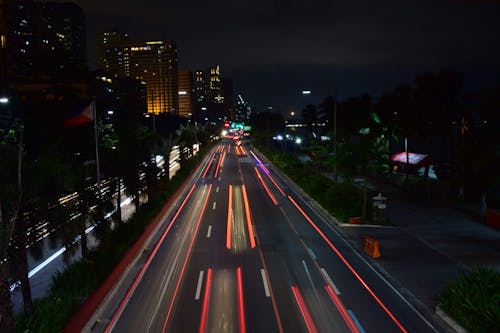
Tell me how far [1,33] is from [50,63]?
38.9m

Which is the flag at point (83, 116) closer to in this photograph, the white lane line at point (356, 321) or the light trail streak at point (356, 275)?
the light trail streak at point (356, 275)

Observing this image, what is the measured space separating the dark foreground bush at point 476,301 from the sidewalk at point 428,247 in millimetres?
896

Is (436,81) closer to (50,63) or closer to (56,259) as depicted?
(56,259)

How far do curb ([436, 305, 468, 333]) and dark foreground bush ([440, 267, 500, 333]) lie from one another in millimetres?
90

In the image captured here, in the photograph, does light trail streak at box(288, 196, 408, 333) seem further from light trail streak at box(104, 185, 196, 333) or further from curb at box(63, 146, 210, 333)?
curb at box(63, 146, 210, 333)

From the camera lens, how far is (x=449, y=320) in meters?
11.8

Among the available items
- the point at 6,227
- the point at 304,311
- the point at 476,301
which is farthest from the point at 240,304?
the point at 6,227

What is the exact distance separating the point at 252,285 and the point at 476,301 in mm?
6969

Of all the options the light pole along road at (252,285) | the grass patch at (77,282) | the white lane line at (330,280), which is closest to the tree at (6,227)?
the grass patch at (77,282)

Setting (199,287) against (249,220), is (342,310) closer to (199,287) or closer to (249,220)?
(199,287)

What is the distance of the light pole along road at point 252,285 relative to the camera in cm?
1205

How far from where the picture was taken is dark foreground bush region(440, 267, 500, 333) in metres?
10.9

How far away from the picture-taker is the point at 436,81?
36281 mm

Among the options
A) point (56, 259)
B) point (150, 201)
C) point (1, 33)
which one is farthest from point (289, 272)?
point (1, 33)
